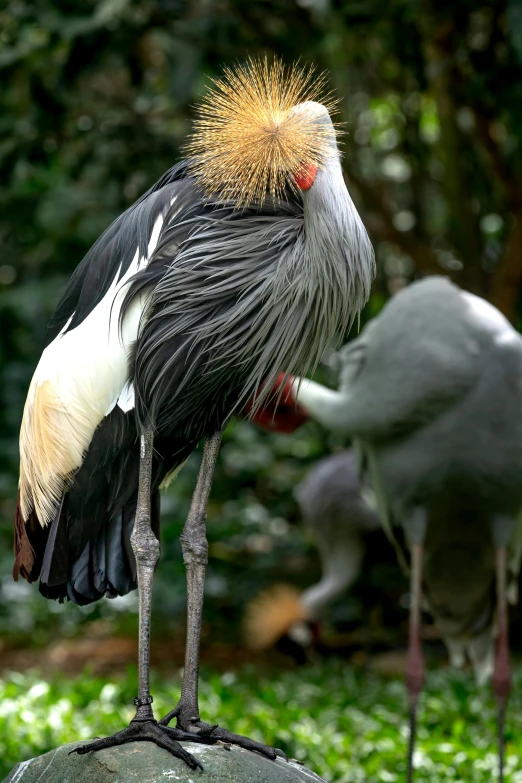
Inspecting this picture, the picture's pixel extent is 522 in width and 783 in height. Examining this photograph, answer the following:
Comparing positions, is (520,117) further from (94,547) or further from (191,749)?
(191,749)

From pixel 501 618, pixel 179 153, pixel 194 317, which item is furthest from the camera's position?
pixel 179 153

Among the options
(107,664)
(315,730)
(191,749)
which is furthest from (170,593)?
(191,749)

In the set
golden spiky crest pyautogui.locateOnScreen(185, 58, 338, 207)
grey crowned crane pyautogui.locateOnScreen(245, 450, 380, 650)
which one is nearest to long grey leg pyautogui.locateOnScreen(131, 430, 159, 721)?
golden spiky crest pyautogui.locateOnScreen(185, 58, 338, 207)

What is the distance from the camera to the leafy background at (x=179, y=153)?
16.4 ft

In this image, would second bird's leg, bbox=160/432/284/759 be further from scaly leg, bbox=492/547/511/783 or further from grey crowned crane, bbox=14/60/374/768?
scaly leg, bbox=492/547/511/783

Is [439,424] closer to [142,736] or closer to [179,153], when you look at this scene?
[142,736]

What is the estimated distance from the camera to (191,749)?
256 centimetres

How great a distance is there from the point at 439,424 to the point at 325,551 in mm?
2491

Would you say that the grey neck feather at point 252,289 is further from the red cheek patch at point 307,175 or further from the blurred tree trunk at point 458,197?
the blurred tree trunk at point 458,197

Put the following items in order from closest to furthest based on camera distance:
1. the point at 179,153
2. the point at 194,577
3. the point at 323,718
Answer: the point at 194,577
the point at 323,718
the point at 179,153

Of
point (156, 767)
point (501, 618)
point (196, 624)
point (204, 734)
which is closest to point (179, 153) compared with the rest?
point (501, 618)

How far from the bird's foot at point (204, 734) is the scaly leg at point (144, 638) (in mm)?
44

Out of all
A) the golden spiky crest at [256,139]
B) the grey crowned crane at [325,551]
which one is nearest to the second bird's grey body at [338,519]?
the grey crowned crane at [325,551]

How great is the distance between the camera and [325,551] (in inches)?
255
